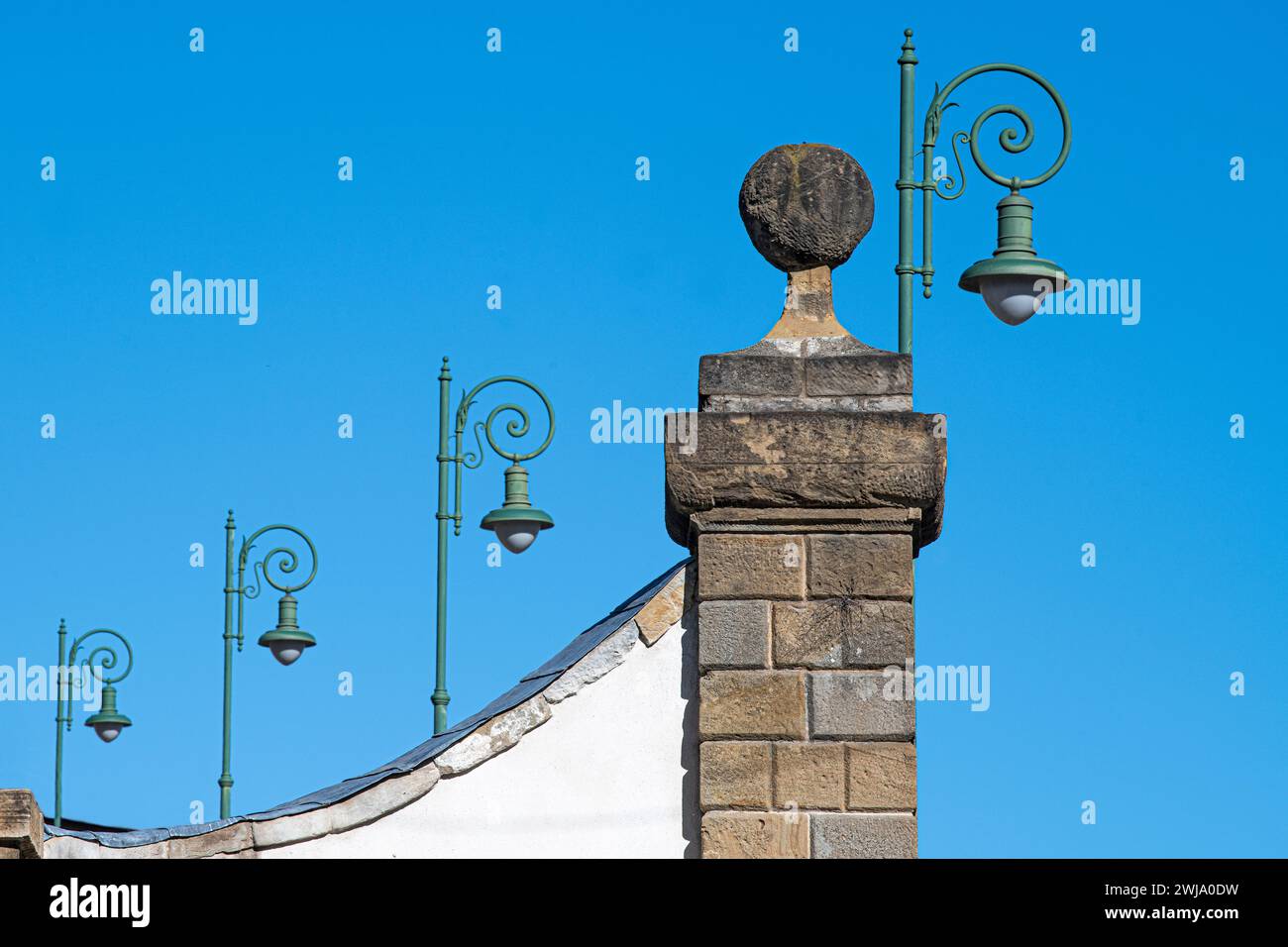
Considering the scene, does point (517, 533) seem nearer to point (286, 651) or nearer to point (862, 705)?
point (286, 651)

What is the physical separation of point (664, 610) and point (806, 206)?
1.64 m

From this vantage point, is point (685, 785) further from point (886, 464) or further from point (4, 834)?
point (4, 834)

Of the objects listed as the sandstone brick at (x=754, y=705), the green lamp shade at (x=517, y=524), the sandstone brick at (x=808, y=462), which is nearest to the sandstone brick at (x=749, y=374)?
the sandstone brick at (x=808, y=462)

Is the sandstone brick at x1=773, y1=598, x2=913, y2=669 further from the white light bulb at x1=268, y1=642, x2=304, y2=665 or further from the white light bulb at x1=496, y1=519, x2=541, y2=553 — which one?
the white light bulb at x1=268, y1=642, x2=304, y2=665

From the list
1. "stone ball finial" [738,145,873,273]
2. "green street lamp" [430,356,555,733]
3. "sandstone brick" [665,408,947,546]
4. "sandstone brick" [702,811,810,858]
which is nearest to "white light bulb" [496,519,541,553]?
"green street lamp" [430,356,555,733]

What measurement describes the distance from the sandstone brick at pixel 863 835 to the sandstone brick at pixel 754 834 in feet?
0.17

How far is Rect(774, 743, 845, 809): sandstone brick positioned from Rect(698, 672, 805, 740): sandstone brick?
0.21 ft

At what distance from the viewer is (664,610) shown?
940cm

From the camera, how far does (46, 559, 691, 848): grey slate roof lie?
370 inches

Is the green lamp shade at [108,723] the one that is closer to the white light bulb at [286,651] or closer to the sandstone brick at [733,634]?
the white light bulb at [286,651]

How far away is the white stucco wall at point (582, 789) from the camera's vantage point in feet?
30.5
